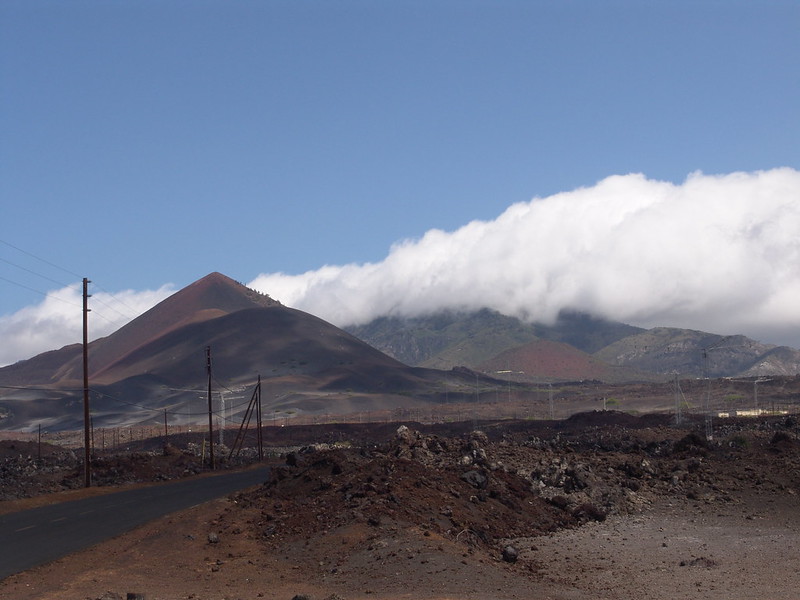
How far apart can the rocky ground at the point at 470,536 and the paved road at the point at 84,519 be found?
127 centimetres

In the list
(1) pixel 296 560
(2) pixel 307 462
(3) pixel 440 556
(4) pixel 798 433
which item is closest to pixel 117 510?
(2) pixel 307 462

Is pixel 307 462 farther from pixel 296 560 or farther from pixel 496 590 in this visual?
pixel 496 590

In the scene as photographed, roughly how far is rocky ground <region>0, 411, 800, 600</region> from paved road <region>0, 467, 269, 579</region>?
1.27 metres

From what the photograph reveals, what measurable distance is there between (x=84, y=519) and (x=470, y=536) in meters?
17.3

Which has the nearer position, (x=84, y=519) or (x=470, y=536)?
(x=470, y=536)

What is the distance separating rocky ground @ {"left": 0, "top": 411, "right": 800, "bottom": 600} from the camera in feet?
67.9

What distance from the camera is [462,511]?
2694 cm

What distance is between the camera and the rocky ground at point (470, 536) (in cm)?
2070

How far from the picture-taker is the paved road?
A: 1076 inches

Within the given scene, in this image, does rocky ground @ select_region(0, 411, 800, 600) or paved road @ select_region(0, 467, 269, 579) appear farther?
paved road @ select_region(0, 467, 269, 579)

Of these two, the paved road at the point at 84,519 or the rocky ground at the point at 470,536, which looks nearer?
the rocky ground at the point at 470,536

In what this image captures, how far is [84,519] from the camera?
35281mm

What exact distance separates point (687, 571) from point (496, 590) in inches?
212

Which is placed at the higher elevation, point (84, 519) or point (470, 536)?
point (470, 536)
